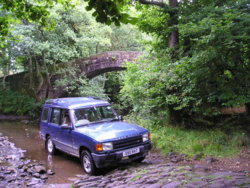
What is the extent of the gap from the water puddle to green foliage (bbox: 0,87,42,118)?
146 inches

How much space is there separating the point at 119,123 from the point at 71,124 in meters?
1.39

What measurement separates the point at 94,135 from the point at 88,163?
86 centimetres

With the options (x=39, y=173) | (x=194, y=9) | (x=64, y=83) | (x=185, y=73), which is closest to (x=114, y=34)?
(x=64, y=83)

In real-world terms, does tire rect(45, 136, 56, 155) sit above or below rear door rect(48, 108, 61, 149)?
below

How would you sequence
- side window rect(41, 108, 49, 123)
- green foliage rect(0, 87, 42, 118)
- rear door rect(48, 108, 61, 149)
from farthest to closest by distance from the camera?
green foliage rect(0, 87, 42, 118), side window rect(41, 108, 49, 123), rear door rect(48, 108, 61, 149)

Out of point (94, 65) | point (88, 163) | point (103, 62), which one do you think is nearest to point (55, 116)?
point (88, 163)

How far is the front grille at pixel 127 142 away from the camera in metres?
5.91

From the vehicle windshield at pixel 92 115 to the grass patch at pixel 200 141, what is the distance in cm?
206

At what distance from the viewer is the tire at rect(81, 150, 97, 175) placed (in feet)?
19.9

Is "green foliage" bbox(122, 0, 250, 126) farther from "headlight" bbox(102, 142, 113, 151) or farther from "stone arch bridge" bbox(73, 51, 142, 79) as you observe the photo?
"stone arch bridge" bbox(73, 51, 142, 79)

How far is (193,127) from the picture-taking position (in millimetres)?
8914

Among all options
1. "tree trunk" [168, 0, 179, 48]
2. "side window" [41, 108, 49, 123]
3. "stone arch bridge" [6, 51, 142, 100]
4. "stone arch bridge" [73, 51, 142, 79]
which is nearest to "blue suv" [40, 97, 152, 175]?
"side window" [41, 108, 49, 123]

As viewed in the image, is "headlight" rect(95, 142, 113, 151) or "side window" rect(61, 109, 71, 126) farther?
"side window" rect(61, 109, 71, 126)

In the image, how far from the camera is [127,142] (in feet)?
20.0
